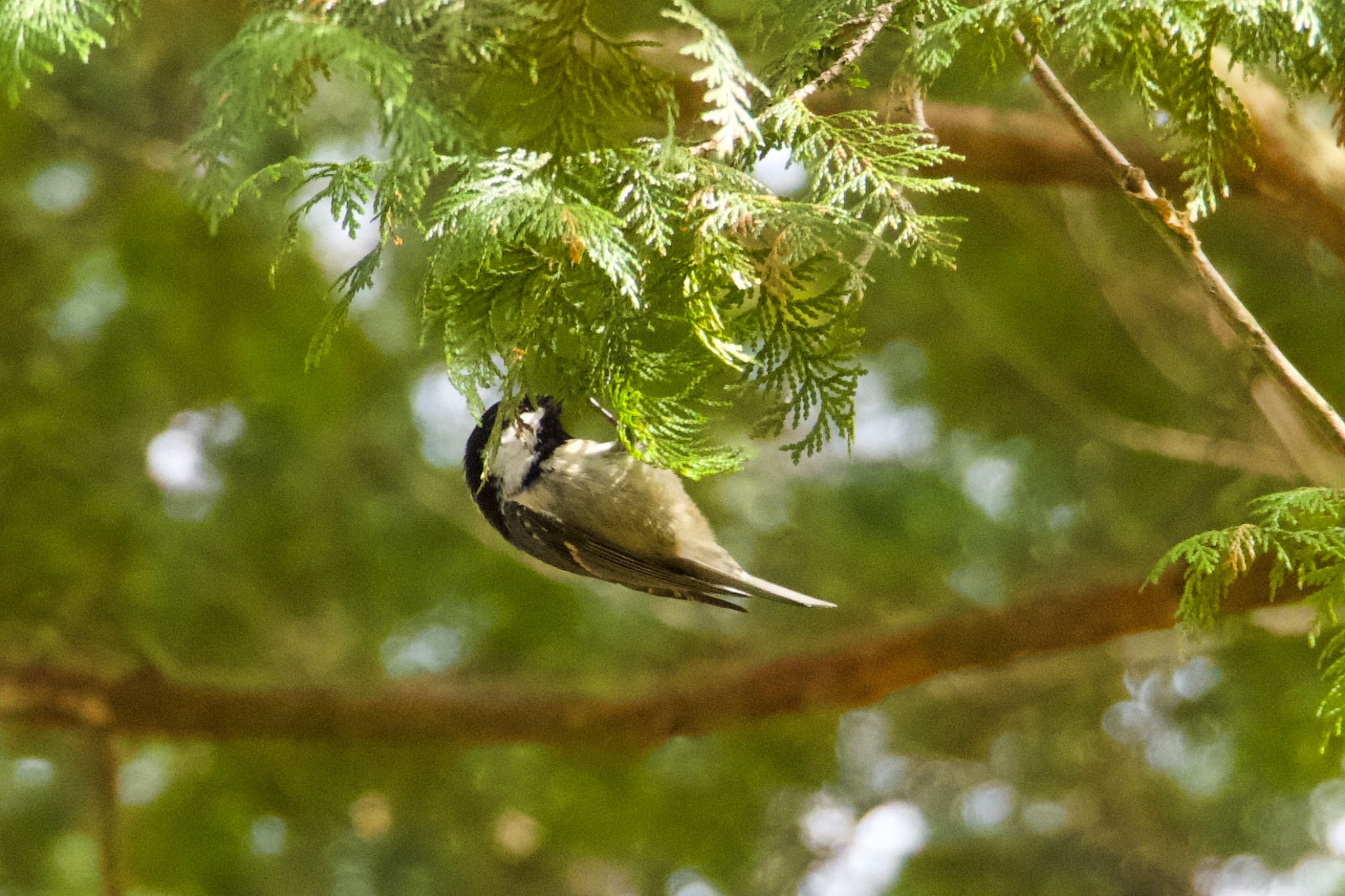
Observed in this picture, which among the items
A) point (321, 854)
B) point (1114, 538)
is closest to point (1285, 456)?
point (1114, 538)

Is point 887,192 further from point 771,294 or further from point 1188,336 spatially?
point 1188,336

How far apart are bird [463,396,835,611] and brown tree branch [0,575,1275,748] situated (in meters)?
1.16

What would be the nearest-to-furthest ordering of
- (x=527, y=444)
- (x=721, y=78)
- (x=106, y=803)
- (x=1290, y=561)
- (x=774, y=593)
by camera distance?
(x=721, y=78), (x=1290, y=561), (x=774, y=593), (x=527, y=444), (x=106, y=803)

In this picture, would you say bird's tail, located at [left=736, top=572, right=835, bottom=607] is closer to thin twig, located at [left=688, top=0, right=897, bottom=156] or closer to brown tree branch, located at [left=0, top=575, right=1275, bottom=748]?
thin twig, located at [left=688, top=0, right=897, bottom=156]

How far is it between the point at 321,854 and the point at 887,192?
3.91 m

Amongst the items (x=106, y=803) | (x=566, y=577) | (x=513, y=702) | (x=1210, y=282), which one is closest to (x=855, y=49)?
(x=1210, y=282)

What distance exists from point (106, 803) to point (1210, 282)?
145 inches

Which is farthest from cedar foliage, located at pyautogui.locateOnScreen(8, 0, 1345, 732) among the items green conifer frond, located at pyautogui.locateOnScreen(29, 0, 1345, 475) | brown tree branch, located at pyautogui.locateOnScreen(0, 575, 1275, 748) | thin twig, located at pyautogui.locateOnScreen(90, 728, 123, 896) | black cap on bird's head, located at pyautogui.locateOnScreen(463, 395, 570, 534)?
thin twig, located at pyautogui.locateOnScreen(90, 728, 123, 896)

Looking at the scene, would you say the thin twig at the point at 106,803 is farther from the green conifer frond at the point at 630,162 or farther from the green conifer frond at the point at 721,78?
the green conifer frond at the point at 721,78

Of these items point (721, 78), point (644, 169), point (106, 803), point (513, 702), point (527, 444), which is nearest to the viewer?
point (721, 78)

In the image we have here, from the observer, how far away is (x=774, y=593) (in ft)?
7.38

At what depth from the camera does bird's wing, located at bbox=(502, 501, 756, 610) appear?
2314 mm

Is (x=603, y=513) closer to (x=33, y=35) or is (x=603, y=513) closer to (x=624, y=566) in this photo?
(x=624, y=566)

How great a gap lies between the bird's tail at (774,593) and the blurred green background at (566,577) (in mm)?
1667
